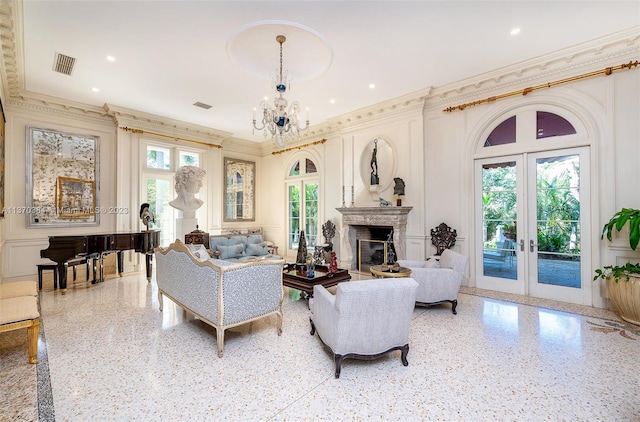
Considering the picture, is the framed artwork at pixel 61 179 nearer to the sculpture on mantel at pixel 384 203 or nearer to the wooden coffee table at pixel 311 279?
the wooden coffee table at pixel 311 279

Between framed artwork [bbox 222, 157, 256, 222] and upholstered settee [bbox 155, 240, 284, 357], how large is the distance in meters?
4.93

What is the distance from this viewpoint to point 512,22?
333 centimetres

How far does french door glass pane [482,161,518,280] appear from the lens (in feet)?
15.3

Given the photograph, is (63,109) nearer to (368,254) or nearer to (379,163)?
(379,163)

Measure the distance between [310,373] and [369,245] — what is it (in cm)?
420

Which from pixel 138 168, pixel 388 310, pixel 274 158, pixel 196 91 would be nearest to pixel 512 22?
pixel 388 310

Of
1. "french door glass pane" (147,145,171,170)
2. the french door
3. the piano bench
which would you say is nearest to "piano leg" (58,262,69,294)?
the piano bench

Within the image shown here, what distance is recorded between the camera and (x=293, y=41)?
3.60m

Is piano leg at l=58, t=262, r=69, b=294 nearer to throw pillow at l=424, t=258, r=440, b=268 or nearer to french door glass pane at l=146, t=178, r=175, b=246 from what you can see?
french door glass pane at l=146, t=178, r=175, b=246

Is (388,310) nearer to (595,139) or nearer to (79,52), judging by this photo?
(595,139)

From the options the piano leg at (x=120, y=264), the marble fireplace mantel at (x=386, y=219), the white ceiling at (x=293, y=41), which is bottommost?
the piano leg at (x=120, y=264)

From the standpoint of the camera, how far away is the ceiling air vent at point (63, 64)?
4039 mm

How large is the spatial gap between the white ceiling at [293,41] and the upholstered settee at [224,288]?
8.67 feet

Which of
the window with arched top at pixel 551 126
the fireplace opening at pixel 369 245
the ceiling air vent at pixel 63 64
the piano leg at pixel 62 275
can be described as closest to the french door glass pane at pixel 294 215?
the fireplace opening at pixel 369 245
